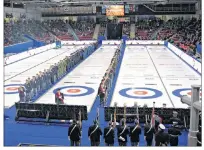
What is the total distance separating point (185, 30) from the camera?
44.5 metres

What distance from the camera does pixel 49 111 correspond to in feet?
33.4

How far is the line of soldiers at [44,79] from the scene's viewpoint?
12625mm

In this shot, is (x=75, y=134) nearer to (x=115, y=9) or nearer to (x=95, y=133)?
(x=95, y=133)

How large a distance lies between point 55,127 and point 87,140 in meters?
1.56

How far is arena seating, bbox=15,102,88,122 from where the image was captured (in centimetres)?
987

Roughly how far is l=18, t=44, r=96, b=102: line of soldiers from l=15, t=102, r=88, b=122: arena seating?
173 centimetres

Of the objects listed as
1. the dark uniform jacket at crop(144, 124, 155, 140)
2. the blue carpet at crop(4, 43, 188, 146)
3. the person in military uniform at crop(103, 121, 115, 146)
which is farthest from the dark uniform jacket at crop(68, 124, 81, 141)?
the dark uniform jacket at crop(144, 124, 155, 140)

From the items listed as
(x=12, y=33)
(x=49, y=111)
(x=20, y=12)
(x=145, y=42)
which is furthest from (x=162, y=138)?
(x=20, y=12)

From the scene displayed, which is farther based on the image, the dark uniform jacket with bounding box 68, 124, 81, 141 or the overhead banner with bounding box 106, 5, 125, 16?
the overhead banner with bounding box 106, 5, 125, 16

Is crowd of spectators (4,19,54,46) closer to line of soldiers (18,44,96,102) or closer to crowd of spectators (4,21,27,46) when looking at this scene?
crowd of spectators (4,21,27,46)

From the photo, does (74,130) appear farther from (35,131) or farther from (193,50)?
(193,50)

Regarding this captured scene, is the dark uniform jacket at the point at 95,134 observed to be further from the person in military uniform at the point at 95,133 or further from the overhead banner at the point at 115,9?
the overhead banner at the point at 115,9

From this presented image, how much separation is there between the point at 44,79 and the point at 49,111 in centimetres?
480

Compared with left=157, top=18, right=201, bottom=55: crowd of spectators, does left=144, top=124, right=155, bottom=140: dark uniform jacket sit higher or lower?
lower
